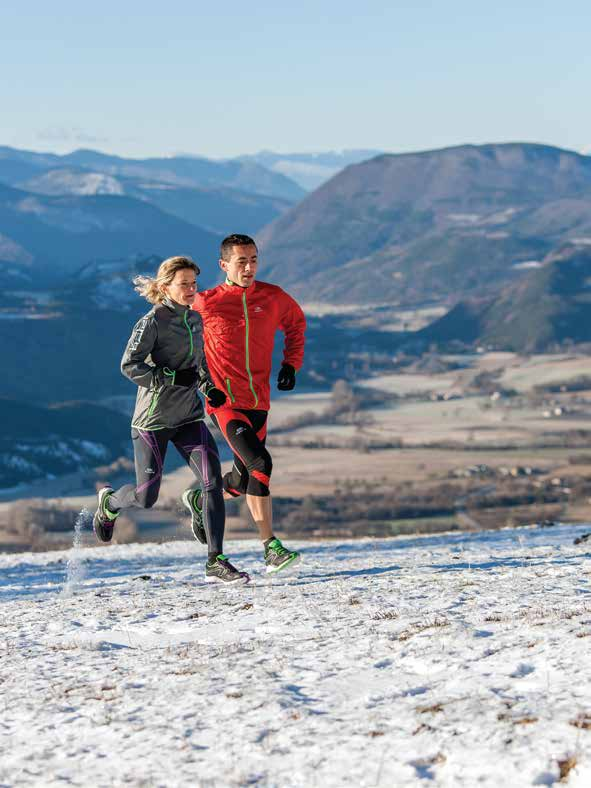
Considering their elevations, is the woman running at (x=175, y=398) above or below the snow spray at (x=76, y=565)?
above

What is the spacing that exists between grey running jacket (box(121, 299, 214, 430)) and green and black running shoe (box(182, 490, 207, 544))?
0.80 meters

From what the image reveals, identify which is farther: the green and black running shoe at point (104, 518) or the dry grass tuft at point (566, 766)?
the green and black running shoe at point (104, 518)

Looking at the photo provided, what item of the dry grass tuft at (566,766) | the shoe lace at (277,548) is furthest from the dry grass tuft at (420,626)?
the shoe lace at (277,548)

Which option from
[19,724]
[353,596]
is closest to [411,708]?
[19,724]

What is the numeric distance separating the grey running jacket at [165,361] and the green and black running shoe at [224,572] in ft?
4.57

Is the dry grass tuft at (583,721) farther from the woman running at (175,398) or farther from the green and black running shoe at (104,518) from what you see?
the green and black running shoe at (104,518)

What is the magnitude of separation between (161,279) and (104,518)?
2831 millimetres

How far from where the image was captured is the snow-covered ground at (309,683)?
18.6ft

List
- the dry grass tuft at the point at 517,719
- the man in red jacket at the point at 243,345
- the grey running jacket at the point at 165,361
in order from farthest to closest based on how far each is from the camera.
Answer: the man in red jacket at the point at 243,345 < the grey running jacket at the point at 165,361 < the dry grass tuft at the point at 517,719

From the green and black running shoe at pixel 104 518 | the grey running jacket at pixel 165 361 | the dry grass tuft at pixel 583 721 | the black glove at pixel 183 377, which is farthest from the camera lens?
the green and black running shoe at pixel 104 518

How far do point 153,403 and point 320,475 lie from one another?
10808 cm

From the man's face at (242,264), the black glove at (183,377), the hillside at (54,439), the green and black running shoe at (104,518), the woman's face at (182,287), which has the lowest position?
the hillside at (54,439)

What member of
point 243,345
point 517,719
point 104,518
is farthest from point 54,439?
point 517,719

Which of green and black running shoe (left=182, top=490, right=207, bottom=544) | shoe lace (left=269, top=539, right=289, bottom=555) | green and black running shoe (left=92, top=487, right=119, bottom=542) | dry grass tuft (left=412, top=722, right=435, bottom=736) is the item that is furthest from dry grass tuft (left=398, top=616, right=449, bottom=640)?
green and black running shoe (left=92, top=487, right=119, bottom=542)
